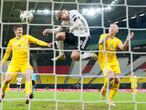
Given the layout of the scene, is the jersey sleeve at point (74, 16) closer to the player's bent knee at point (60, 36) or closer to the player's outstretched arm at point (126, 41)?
the player's bent knee at point (60, 36)

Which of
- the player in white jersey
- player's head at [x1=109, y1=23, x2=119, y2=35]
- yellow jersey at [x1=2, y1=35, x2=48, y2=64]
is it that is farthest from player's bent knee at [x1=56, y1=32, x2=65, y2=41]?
player's head at [x1=109, y1=23, x2=119, y2=35]

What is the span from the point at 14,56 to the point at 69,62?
1523 centimetres

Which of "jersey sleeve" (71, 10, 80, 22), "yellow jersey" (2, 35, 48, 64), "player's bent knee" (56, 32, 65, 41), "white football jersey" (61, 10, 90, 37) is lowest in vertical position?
"yellow jersey" (2, 35, 48, 64)

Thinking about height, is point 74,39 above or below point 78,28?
below

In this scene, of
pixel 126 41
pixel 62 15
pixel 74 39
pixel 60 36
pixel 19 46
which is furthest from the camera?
pixel 19 46

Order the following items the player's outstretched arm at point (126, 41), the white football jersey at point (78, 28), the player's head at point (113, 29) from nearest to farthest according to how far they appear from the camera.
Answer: the player's outstretched arm at point (126, 41) < the white football jersey at point (78, 28) < the player's head at point (113, 29)

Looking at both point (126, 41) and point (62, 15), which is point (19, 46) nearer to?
point (62, 15)

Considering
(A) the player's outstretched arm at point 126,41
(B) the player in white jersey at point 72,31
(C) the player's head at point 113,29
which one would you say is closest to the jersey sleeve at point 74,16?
(B) the player in white jersey at point 72,31

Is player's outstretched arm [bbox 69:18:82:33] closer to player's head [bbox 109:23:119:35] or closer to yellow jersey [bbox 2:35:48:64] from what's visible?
player's head [bbox 109:23:119:35]

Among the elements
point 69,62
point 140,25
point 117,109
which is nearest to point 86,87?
point 69,62

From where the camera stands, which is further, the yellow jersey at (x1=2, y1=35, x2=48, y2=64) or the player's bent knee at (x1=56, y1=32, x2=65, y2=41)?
the yellow jersey at (x1=2, y1=35, x2=48, y2=64)

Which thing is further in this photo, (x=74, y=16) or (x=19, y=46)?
(x=19, y=46)

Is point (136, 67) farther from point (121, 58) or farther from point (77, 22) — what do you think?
point (77, 22)

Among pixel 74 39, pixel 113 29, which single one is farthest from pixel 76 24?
pixel 113 29
